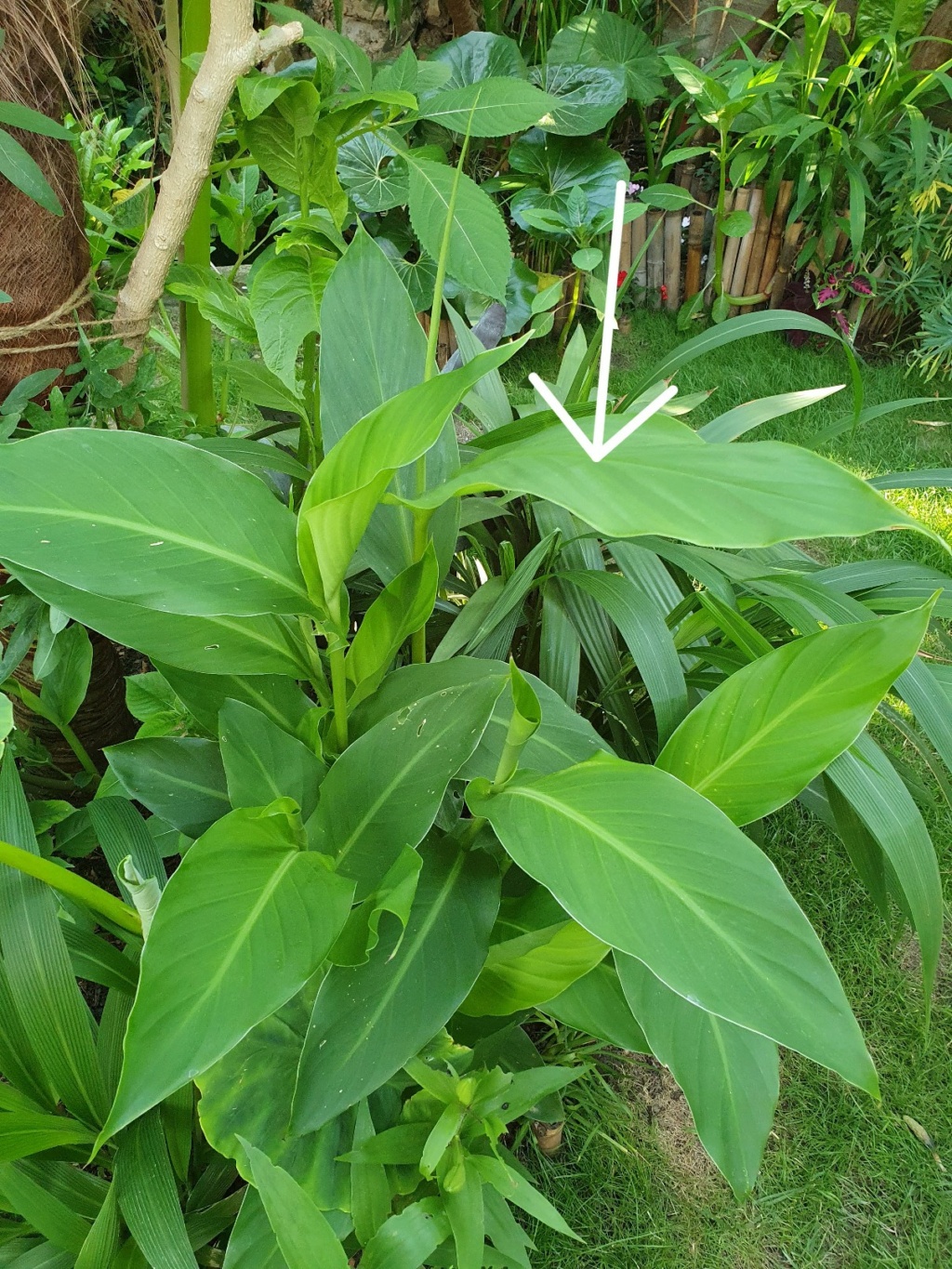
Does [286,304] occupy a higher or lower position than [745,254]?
higher

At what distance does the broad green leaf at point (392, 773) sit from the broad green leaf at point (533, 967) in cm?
12

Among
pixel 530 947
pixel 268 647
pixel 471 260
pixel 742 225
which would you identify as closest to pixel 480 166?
pixel 742 225

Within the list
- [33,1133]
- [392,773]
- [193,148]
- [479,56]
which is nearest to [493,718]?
[392,773]

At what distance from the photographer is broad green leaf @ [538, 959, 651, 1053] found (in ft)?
2.15

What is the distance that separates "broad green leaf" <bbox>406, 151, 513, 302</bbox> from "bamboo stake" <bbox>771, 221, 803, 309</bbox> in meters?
2.06

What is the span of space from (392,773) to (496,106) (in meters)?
0.62

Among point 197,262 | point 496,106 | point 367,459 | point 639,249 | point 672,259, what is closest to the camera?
point 367,459

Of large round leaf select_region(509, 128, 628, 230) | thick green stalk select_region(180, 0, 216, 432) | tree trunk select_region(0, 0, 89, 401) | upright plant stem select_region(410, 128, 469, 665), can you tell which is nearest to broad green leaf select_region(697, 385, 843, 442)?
upright plant stem select_region(410, 128, 469, 665)

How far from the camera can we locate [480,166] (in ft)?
8.03

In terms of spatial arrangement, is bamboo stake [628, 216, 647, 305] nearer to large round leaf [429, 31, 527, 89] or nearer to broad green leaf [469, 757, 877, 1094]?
large round leaf [429, 31, 527, 89]

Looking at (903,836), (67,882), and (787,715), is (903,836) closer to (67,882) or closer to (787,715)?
(787,715)

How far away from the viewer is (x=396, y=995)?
551 millimetres

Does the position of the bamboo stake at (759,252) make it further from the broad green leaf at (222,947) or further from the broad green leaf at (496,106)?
the broad green leaf at (222,947)
